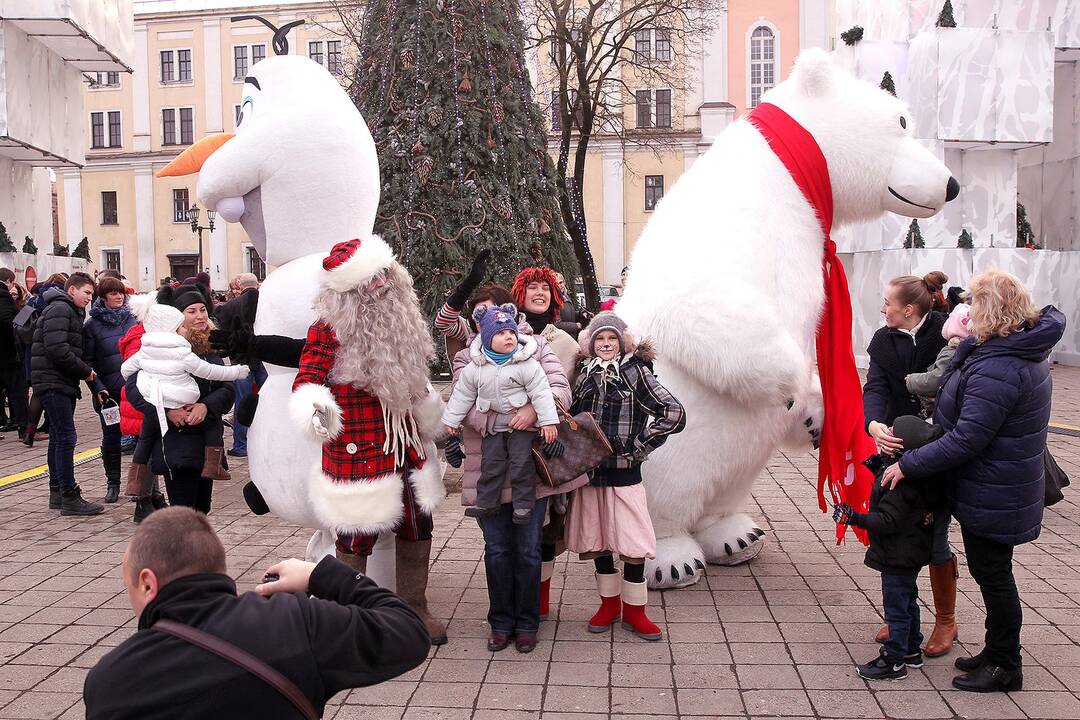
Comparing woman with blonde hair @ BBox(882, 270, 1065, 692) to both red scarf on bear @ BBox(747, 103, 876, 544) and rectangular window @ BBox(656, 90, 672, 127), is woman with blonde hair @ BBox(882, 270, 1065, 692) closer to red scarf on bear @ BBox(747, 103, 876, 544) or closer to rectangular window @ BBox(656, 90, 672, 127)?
red scarf on bear @ BBox(747, 103, 876, 544)

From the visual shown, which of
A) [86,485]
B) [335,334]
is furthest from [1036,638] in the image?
[86,485]

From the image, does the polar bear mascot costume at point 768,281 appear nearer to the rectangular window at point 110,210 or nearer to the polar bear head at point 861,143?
the polar bear head at point 861,143

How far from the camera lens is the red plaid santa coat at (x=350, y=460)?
3611mm

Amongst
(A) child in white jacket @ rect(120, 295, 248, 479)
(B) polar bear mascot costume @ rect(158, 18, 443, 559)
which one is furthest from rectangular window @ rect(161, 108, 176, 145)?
(B) polar bear mascot costume @ rect(158, 18, 443, 559)

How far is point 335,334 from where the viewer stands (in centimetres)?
362

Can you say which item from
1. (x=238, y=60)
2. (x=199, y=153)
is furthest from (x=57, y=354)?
(x=238, y=60)

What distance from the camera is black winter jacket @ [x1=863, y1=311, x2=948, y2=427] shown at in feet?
15.7

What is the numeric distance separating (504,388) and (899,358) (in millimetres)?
2298

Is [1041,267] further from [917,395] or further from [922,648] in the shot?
[922,648]

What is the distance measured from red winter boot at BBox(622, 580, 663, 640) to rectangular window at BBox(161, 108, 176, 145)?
4275 centimetres

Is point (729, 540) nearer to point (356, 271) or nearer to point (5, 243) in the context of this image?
point (356, 271)

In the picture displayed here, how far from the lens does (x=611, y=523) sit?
3924 millimetres

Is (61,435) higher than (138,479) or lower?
higher

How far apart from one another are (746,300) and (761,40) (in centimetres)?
3561
